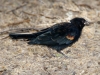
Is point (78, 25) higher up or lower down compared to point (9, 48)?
higher up

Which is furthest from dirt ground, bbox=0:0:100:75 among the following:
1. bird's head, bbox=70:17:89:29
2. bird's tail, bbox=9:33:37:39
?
bird's head, bbox=70:17:89:29

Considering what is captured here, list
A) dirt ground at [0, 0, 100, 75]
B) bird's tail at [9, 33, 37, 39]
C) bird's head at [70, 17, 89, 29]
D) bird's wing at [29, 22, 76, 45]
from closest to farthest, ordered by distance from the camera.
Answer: dirt ground at [0, 0, 100, 75] < bird's wing at [29, 22, 76, 45] < bird's tail at [9, 33, 37, 39] < bird's head at [70, 17, 89, 29]

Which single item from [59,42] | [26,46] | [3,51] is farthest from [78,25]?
[3,51]

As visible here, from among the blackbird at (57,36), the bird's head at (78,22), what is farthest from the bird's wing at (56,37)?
the bird's head at (78,22)

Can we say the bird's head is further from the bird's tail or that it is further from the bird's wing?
the bird's tail

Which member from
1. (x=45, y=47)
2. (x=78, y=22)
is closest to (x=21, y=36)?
(x=45, y=47)

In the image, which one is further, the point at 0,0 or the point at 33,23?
the point at 0,0

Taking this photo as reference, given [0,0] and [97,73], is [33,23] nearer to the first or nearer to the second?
[0,0]

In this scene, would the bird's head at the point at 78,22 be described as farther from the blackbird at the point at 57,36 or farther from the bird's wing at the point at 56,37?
the bird's wing at the point at 56,37
